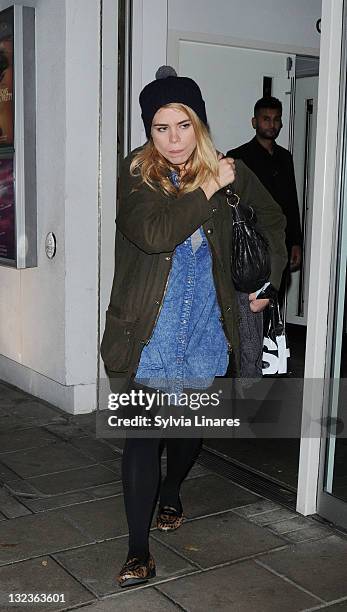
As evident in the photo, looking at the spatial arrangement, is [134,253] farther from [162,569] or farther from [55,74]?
[55,74]

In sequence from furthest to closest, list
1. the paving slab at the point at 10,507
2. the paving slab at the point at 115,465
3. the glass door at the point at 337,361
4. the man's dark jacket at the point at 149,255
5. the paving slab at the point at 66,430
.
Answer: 1. the paving slab at the point at 66,430
2. the paving slab at the point at 115,465
3. the paving slab at the point at 10,507
4. the glass door at the point at 337,361
5. the man's dark jacket at the point at 149,255

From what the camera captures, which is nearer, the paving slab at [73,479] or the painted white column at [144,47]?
the paving slab at [73,479]

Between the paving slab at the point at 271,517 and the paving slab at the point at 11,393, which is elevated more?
the paving slab at the point at 11,393

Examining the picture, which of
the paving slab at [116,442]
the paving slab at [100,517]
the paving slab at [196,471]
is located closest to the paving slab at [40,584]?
the paving slab at [100,517]

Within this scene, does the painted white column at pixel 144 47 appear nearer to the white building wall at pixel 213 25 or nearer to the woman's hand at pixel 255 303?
the white building wall at pixel 213 25

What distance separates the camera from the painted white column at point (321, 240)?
124 inches

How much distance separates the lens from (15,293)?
18.1 feet

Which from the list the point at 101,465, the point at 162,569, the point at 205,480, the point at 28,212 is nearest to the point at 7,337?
the point at 28,212

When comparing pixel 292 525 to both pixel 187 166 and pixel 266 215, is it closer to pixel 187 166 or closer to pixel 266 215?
pixel 266 215

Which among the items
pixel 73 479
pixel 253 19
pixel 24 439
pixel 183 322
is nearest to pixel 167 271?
pixel 183 322

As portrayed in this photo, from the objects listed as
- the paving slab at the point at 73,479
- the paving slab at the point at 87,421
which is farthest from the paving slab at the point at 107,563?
the paving slab at the point at 87,421

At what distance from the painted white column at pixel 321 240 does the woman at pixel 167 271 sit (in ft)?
1.32

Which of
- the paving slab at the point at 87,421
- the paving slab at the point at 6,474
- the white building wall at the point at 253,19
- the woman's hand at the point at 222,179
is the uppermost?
the white building wall at the point at 253,19

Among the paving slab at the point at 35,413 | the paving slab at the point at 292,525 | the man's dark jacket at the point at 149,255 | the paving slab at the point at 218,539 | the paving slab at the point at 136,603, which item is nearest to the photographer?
the man's dark jacket at the point at 149,255
